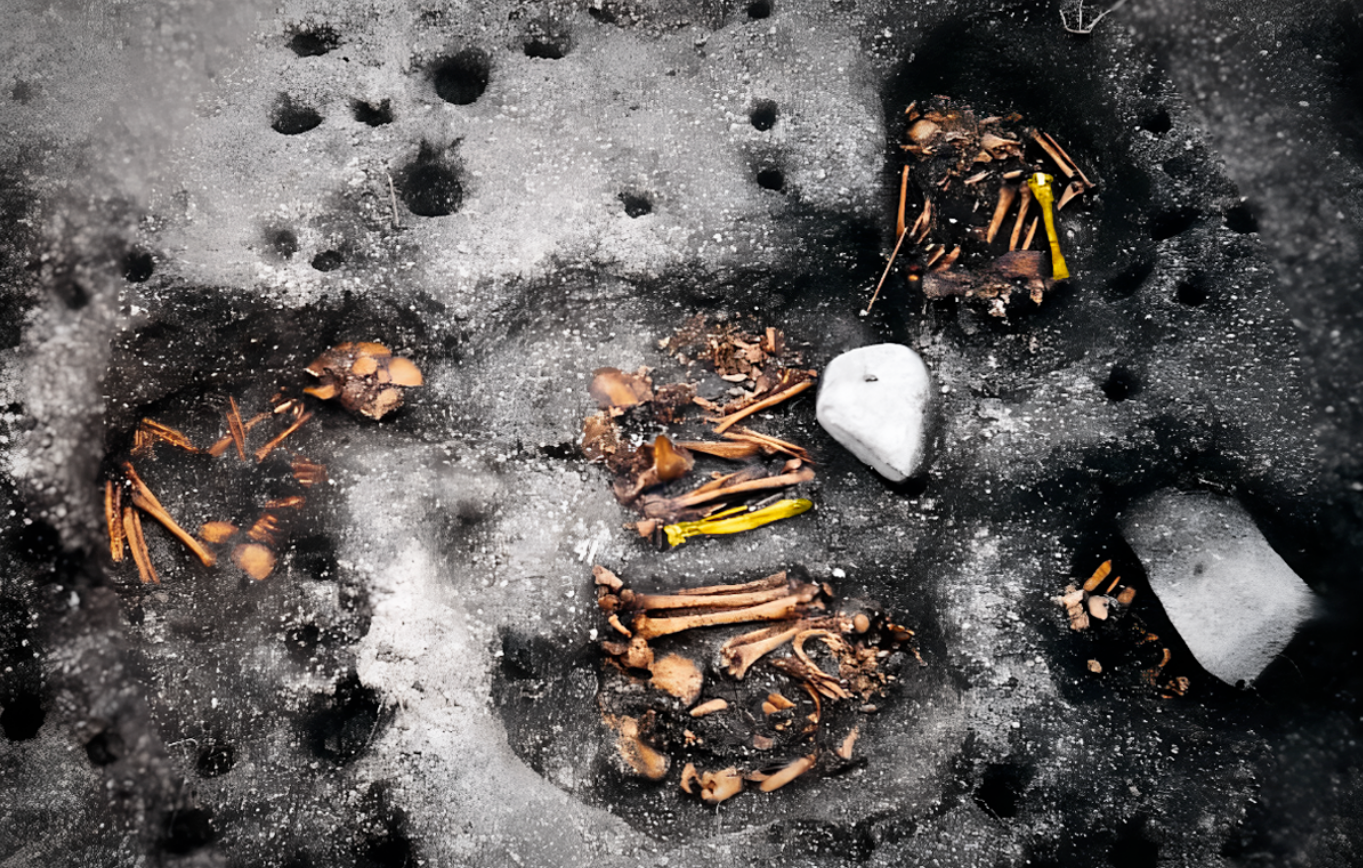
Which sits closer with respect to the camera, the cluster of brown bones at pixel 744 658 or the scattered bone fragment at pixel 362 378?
the cluster of brown bones at pixel 744 658

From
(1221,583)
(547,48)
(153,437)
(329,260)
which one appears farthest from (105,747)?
(1221,583)

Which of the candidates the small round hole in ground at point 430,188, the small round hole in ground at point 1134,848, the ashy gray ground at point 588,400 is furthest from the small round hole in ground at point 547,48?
the small round hole in ground at point 1134,848

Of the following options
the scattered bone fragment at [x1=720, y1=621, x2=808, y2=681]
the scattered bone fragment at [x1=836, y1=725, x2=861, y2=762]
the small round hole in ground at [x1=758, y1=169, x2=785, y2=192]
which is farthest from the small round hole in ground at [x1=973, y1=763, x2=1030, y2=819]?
the small round hole in ground at [x1=758, y1=169, x2=785, y2=192]

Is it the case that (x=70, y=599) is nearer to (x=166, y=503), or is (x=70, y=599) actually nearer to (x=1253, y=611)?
(x=166, y=503)

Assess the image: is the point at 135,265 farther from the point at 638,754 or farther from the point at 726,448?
the point at 638,754

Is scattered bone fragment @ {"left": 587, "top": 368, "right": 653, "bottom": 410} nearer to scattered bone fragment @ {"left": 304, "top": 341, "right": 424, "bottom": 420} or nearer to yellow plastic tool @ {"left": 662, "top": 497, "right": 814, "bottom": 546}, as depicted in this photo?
yellow plastic tool @ {"left": 662, "top": 497, "right": 814, "bottom": 546}

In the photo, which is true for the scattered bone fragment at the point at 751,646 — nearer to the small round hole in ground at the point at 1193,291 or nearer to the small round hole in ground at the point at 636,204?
the small round hole in ground at the point at 636,204

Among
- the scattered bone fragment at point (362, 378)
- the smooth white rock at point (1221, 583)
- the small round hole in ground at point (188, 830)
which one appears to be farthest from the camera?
the scattered bone fragment at point (362, 378)
